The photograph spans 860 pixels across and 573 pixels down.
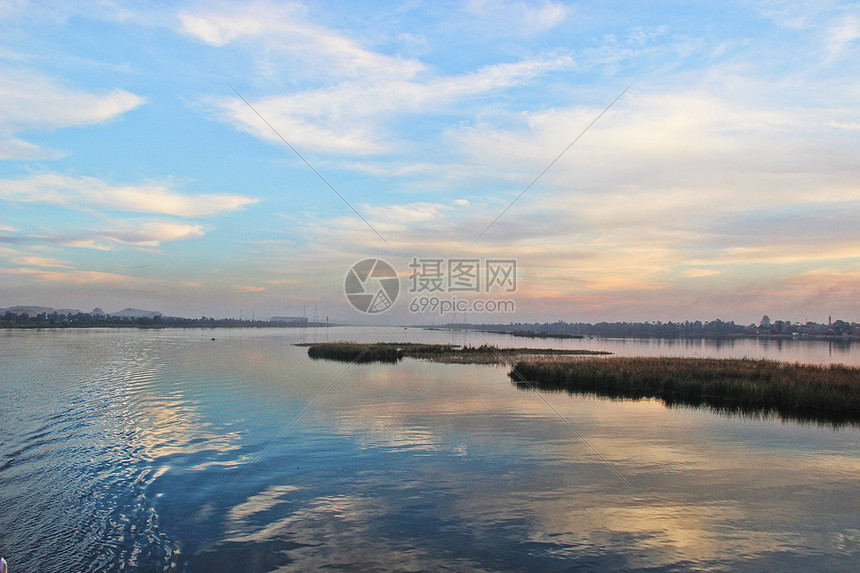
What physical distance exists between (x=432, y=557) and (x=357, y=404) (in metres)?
18.2

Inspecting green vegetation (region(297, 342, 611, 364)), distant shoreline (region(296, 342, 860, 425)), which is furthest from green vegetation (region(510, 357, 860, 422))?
green vegetation (region(297, 342, 611, 364))

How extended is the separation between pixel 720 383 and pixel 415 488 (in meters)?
25.8

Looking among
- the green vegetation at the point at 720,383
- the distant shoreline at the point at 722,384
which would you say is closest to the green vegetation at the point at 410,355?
the distant shoreline at the point at 722,384

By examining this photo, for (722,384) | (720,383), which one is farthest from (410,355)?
(722,384)

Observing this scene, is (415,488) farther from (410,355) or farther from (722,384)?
(410,355)

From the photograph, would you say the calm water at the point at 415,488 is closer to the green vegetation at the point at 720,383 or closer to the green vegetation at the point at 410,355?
the green vegetation at the point at 720,383

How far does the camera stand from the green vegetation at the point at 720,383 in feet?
89.8

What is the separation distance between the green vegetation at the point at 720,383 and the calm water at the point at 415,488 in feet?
16.0

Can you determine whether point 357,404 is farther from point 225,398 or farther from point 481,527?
point 481,527

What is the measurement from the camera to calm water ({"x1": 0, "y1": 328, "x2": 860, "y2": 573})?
10.1 metres

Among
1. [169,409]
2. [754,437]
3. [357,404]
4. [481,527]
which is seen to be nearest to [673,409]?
[754,437]

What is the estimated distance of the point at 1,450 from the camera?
56.3 ft

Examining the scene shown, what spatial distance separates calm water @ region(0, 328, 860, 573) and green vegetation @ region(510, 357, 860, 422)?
4866 mm

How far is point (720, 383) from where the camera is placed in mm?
31672
